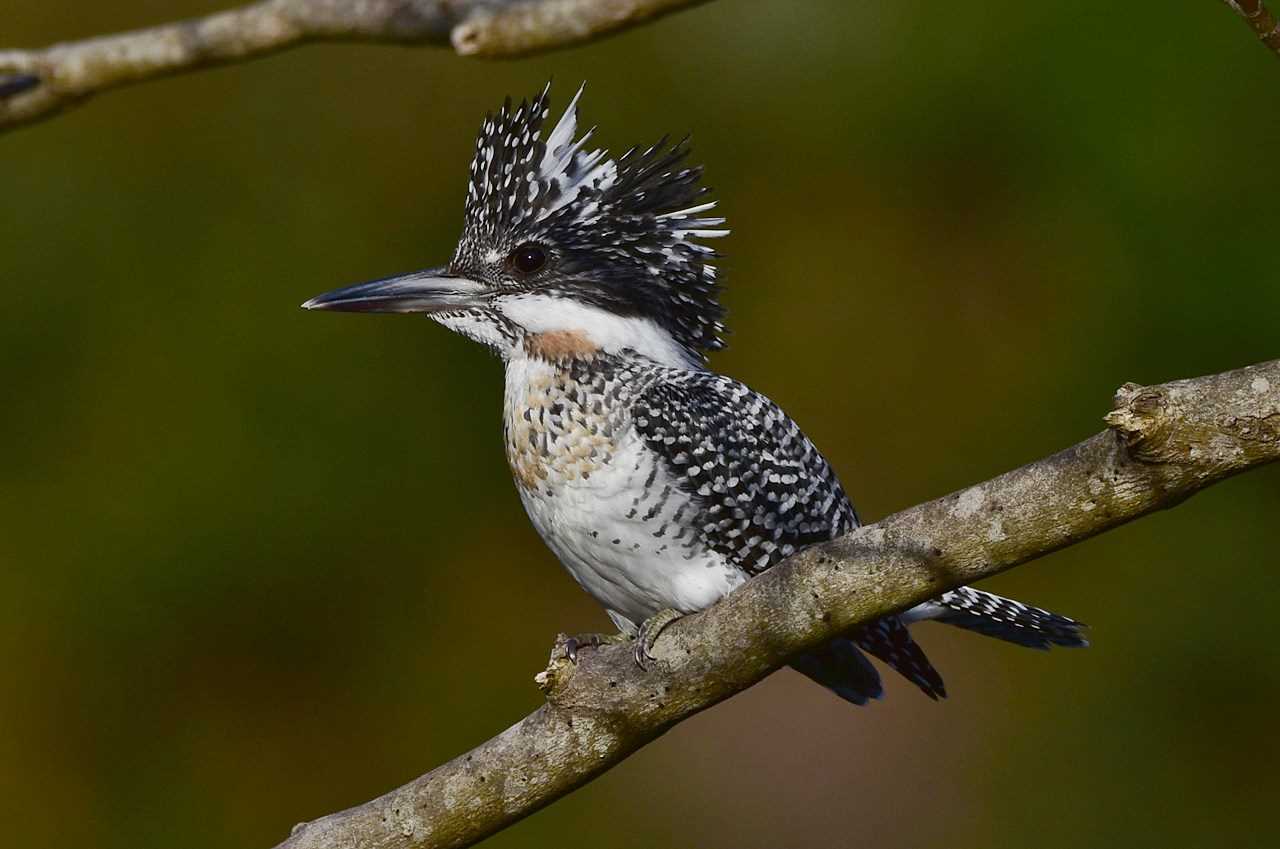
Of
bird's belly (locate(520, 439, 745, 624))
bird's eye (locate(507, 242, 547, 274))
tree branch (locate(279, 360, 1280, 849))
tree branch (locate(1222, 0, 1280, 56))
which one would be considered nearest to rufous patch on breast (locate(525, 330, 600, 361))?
bird's eye (locate(507, 242, 547, 274))

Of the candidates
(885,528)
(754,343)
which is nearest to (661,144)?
(885,528)

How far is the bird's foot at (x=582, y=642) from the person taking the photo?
2.75 metres

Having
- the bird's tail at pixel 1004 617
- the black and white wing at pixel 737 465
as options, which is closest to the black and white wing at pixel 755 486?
the black and white wing at pixel 737 465

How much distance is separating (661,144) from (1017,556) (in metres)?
1.25

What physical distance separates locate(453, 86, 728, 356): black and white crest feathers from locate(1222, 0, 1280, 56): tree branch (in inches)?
53.3

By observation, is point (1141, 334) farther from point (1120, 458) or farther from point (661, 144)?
Answer: point (1120, 458)

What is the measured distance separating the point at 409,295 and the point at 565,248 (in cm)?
34

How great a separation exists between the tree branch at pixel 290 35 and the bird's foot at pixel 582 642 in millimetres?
1156

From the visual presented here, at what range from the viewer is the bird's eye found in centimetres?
335

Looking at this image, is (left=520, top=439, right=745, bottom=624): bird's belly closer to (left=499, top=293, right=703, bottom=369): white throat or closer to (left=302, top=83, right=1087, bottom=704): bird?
(left=302, top=83, right=1087, bottom=704): bird

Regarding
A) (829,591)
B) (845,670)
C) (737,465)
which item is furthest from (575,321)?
(829,591)

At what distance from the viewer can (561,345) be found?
328 cm

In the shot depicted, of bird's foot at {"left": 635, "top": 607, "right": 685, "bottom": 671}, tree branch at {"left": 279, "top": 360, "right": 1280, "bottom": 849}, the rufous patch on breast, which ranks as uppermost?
the rufous patch on breast

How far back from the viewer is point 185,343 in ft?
19.7
